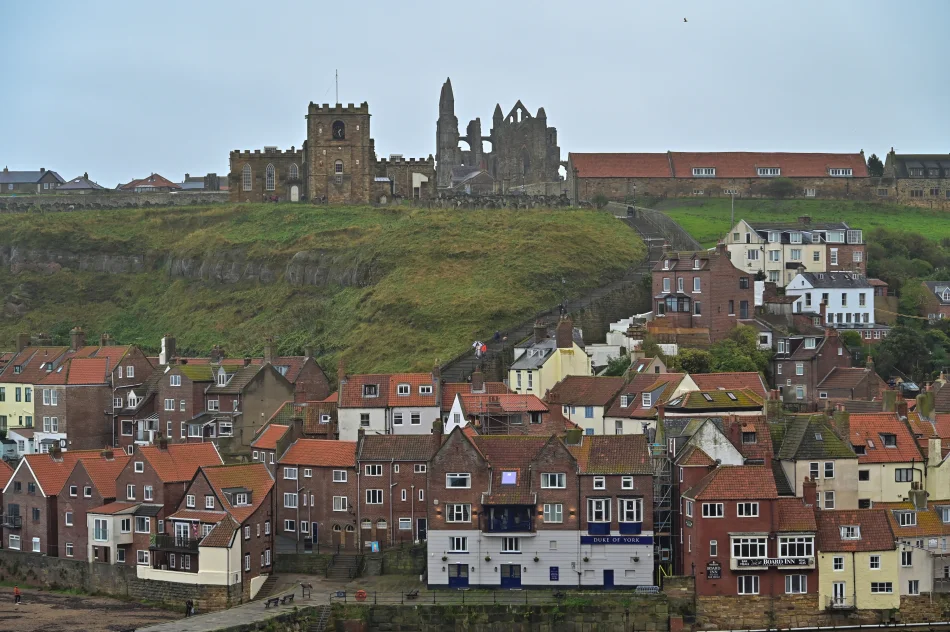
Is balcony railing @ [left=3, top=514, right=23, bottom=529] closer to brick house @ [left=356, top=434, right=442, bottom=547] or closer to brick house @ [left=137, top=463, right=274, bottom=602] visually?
brick house @ [left=137, top=463, right=274, bottom=602]

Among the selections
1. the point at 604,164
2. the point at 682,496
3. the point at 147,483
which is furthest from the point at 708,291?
the point at 604,164

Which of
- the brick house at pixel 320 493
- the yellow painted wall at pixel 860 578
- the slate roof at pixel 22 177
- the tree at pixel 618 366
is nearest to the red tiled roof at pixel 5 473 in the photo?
the brick house at pixel 320 493

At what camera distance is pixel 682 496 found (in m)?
66.1

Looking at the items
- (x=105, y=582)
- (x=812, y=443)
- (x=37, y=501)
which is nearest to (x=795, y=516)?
(x=812, y=443)

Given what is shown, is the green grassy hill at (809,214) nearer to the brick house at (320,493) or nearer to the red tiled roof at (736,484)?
the brick house at (320,493)

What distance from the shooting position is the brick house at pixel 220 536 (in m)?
67.4

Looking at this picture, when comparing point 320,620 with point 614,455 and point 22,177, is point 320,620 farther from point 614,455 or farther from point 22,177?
point 22,177

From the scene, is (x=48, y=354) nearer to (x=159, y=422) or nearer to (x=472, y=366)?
(x=159, y=422)

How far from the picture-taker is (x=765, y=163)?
141000mm

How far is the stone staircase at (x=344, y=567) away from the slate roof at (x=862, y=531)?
1924 cm

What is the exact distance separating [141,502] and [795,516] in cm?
2807

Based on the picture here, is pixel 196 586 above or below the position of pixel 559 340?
A: below

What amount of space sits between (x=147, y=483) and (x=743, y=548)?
85.0ft

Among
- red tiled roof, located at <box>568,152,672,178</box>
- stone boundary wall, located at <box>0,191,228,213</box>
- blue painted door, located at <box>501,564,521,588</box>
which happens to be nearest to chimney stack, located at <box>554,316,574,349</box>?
blue painted door, located at <box>501,564,521,588</box>
